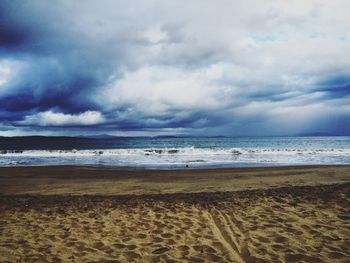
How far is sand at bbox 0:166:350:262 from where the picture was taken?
4.92 metres

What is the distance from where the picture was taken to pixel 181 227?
6309 mm

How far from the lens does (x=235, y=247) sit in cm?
523

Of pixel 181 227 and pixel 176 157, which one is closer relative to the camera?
pixel 181 227

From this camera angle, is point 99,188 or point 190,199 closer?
point 190,199

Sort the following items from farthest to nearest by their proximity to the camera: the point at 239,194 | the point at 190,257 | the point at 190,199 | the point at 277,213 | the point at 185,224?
1. the point at 239,194
2. the point at 190,199
3. the point at 277,213
4. the point at 185,224
5. the point at 190,257

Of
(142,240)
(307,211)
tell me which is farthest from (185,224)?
(307,211)

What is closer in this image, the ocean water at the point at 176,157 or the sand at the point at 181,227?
the sand at the point at 181,227

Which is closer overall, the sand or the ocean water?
the sand

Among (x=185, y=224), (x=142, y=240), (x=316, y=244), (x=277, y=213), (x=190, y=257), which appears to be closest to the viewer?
(x=190, y=257)

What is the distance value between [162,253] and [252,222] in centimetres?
258

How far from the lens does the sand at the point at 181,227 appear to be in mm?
4922

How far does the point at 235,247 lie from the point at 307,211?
309 cm

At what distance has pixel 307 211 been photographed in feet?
23.8

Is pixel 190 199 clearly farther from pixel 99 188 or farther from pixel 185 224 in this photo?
pixel 99 188
